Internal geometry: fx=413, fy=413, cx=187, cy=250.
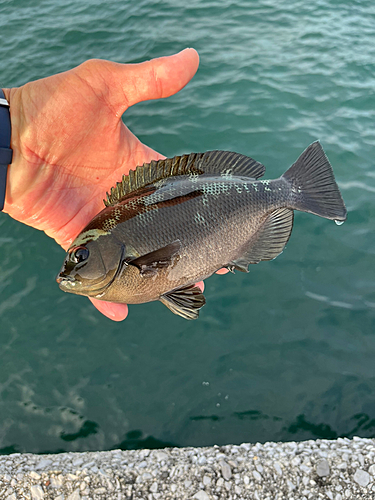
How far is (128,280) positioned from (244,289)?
3.06 metres

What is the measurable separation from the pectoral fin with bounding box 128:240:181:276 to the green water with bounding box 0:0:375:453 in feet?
8.37

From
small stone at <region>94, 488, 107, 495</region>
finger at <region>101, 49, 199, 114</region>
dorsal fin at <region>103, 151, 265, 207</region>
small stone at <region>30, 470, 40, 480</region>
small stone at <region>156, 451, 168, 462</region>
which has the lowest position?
small stone at <region>156, 451, 168, 462</region>

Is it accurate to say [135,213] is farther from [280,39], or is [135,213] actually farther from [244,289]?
[280,39]

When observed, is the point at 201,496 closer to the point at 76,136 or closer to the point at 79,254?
the point at 79,254

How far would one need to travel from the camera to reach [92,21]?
1214cm

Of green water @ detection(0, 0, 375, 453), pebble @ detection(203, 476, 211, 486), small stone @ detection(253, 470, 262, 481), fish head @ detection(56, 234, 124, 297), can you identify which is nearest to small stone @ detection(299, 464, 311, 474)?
small stone @ detection(253, 470, 262, 481)

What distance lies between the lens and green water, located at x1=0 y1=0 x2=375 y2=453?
16.5ft

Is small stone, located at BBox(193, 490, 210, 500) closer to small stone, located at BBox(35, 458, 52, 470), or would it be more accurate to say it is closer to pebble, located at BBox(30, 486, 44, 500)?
pebble, located at BBox(30, 486, 44, 500)

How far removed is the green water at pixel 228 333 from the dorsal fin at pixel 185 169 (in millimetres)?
2660

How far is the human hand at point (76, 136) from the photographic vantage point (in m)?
4.07

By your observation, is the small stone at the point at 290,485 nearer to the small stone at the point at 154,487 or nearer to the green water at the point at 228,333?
the green water at the point at 228,333

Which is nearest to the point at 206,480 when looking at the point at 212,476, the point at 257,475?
the point at 212,476

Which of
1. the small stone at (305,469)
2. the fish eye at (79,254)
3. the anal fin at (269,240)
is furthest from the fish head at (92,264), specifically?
the small stone at (305,469)

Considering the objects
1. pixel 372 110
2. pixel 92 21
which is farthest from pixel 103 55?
pixel 372 110
